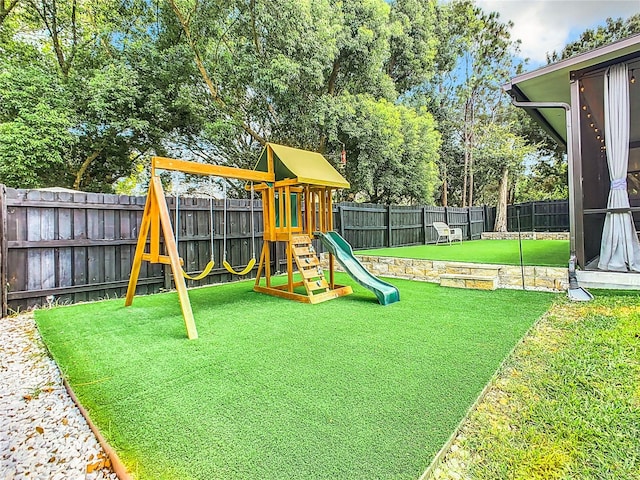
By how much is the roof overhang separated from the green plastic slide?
11.2 ft

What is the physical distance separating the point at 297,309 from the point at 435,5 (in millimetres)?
14828

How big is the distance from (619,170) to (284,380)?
15.5ft

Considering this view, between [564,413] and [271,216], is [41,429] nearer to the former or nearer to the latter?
[564,413]

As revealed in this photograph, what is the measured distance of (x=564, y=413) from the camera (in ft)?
5.93

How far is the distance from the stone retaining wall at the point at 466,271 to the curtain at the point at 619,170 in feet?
2.18

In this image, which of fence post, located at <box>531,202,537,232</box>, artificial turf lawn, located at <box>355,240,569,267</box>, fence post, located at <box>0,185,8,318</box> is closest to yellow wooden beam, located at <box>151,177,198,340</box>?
fence post, located at <box>0,185,8,318</box>

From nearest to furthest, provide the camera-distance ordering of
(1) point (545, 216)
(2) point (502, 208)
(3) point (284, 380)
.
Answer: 1. (3) point (284, 380)
2. (1) point (545, 216)
3. (2) point (502, 208)

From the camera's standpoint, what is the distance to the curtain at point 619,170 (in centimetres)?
407

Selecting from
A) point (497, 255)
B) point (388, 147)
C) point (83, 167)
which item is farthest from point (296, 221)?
point (83, 167)

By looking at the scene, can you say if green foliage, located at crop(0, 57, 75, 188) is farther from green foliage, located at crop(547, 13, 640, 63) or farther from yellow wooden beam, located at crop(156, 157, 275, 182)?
green foliage, located at crop(547, 13, 640, 63)

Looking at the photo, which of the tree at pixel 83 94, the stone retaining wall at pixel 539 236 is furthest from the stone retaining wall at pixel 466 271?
the stone retaining wall at pixel 539 236

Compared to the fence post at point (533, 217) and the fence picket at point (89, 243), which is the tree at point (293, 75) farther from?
the fence post at point (533, 217)

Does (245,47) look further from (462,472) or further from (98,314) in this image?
(462,472)

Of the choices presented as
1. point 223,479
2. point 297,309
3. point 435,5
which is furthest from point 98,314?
point 435,5
